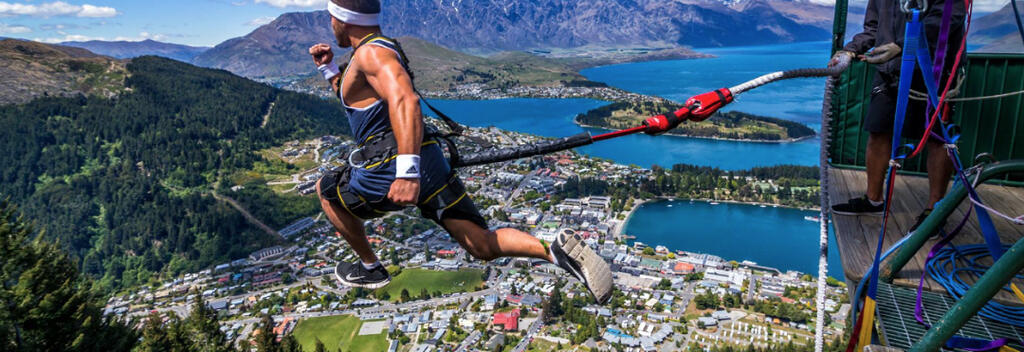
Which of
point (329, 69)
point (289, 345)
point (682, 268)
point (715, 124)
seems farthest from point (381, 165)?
point (715, 124)

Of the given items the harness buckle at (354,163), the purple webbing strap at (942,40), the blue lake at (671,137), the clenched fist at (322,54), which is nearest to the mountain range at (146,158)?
the blue lake at (671,137)

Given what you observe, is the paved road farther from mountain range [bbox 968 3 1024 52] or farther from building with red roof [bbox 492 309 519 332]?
mountain range [bbox 968 3 1024 52]

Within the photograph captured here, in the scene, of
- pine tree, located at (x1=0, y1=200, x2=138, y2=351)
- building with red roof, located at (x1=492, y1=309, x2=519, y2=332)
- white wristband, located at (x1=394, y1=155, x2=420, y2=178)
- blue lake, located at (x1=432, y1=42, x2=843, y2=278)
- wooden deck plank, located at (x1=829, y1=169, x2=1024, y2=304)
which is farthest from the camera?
blue lake, located at (x1=432, y1=42, x2=843, y2=278)

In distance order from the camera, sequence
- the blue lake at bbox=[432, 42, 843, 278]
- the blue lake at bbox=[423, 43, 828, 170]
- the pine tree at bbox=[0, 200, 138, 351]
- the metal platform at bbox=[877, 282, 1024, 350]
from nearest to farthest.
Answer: the metal platform at bbox=[877, 282, 1024, 350] < the pine tree at bbox=[0, 200, 138, 351] < the blue lake at bbox=[432, 42, 843, 278] < the blue lake at bbox=[423, 43, 828, 170]

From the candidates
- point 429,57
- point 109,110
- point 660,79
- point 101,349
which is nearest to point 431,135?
point 101,349

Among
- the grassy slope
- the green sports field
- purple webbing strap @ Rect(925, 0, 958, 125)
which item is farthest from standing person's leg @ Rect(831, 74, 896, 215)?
the grassy slope

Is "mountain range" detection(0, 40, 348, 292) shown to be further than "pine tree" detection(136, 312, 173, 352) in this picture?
Yes

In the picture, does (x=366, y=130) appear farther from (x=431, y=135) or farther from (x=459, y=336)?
(x=459, y=336)

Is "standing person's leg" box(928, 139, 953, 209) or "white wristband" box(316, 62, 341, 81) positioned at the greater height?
"white wristband" box(316, 62, 341, 81)

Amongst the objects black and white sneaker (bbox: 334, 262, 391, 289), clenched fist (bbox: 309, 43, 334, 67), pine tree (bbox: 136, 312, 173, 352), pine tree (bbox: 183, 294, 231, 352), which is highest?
clenched fist (bbox: 309, 43, 334, 67)
